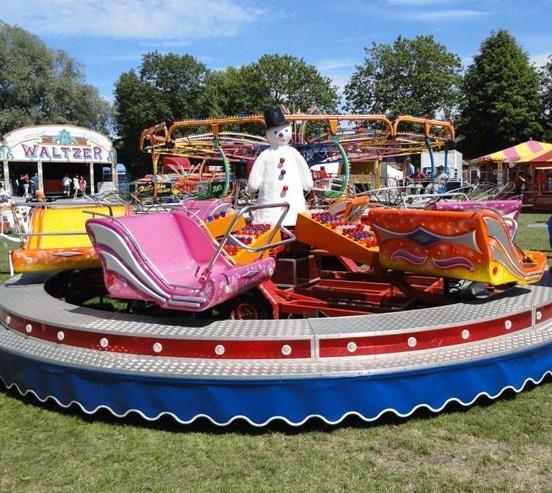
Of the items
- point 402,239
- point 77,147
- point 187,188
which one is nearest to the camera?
point 402,239

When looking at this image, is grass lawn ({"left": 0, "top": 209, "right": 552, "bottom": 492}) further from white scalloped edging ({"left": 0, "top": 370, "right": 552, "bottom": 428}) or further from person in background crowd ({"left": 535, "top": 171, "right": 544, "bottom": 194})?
person in background crowd ({"left": 535, "top": 171, "right": 544, "bottom": 194})

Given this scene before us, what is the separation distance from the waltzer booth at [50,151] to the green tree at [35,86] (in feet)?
29.8

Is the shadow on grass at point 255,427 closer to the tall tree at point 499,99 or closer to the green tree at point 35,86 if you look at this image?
the tall tree at point 499,99

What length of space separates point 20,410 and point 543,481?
292cm

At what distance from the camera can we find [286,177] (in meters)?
5.48

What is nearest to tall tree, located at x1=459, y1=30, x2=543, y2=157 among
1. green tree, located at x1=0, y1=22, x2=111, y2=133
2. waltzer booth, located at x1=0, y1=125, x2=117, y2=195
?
waltzer booth, located at x1=0, y1=125, x2=117, y2=195

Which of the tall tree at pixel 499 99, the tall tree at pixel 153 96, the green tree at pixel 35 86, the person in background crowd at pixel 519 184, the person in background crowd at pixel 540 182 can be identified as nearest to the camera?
the person in background crowd at pixel 540 182

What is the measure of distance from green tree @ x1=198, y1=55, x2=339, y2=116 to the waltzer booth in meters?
15.1

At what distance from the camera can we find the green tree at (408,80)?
162 feet

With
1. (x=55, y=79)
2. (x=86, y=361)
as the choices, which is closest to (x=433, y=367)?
(x=86, y=361)

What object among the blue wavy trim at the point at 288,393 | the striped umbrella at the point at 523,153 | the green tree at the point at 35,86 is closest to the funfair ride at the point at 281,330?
the blue wavy trim at the point at 288,393

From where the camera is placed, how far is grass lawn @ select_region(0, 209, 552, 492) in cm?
274

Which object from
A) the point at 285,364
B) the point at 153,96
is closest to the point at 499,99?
the point at 153,96

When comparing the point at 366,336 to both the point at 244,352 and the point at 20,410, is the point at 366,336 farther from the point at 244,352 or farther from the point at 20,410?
the point at 20,410
